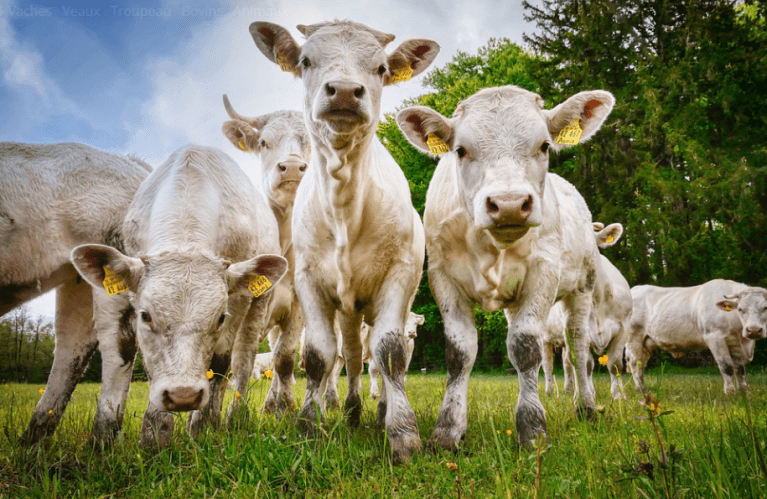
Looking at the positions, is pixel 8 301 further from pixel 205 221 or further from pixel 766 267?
pixel 766 267

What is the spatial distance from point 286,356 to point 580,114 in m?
3.94

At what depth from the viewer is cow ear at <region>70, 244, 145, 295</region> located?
3.60 metres

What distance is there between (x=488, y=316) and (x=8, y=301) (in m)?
16.4

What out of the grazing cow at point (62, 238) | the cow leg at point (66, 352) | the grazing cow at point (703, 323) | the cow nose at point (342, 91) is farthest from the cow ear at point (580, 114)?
the grazing cow at point (703, 323)

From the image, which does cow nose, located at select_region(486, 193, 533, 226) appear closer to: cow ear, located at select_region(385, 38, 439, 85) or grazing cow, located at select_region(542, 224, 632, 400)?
cow ear, located at select_region(385, 38, 439, 85)

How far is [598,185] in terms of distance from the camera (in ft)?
59.0

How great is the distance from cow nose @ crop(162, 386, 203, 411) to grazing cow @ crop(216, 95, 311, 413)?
2.52 m

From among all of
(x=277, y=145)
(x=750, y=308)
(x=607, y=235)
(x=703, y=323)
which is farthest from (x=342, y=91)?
(x=703, y=323)

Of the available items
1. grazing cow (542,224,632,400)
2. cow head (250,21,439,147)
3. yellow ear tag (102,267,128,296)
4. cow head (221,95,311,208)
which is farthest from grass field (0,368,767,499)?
grazing cow (542,224,632,400)

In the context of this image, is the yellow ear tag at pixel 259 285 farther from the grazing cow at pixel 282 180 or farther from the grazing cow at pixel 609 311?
the grazing cow at pixel 609 311

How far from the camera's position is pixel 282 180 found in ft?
19.1

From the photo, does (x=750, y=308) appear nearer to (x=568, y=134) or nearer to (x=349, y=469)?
(x=568, y=134)

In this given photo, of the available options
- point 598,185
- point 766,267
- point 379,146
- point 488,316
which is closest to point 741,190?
point 766,267

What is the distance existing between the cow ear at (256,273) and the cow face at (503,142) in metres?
1.46
